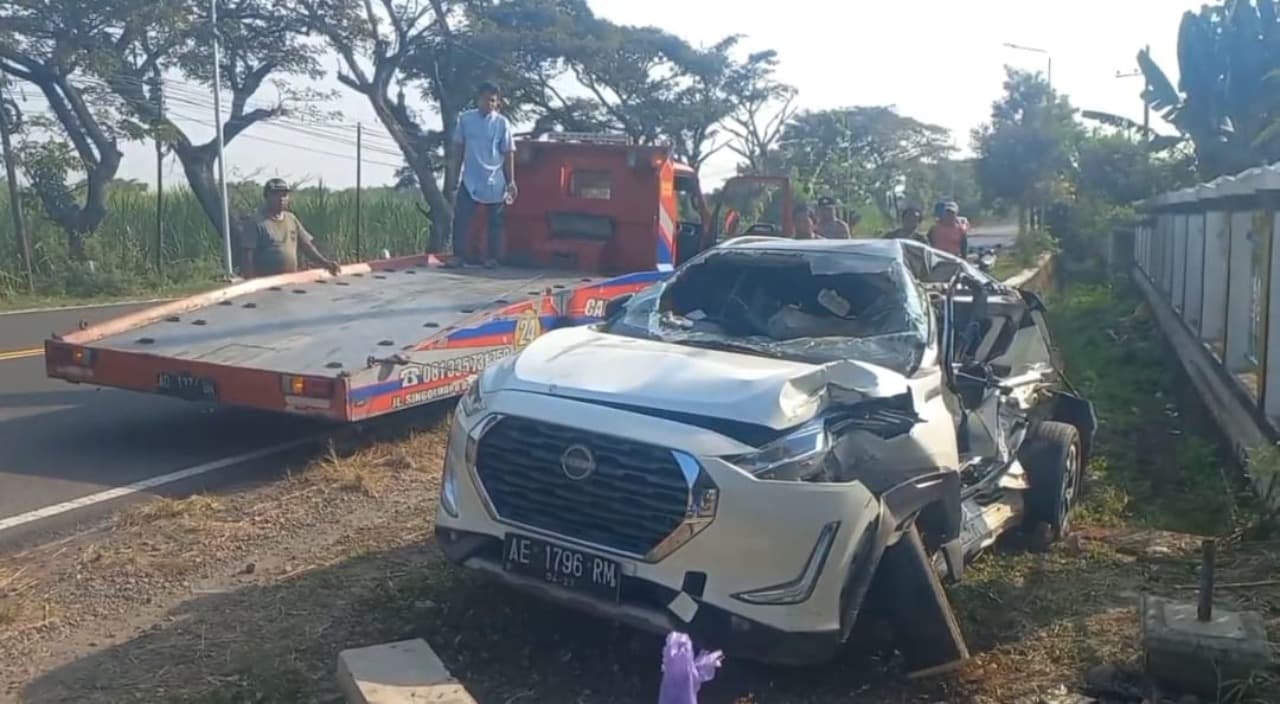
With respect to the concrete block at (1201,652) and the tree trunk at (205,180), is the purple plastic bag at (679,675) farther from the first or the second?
the tree trunk at (205,180)

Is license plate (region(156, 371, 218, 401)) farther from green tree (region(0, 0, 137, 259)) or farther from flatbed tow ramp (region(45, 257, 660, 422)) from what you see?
green tree (region(0, 0, 137, 259))

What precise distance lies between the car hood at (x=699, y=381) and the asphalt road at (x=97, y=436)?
3499mm

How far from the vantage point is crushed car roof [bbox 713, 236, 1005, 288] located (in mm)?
6195

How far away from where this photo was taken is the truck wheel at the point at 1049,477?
6809 millimetres

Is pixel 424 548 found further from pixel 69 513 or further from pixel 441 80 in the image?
pixel 441 80

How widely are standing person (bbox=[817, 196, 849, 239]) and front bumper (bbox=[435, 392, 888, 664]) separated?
8875 millimetres

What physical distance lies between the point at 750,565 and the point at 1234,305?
8.81 m

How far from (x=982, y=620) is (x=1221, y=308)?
8443 mm

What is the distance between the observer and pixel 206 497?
6.94 meters

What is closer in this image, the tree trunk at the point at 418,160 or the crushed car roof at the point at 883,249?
the crushed car roof at the point at 883,249

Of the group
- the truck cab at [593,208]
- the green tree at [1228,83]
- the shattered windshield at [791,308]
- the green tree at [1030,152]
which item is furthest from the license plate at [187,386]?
the green tree at [1030,152]

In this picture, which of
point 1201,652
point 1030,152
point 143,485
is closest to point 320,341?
point 143,485

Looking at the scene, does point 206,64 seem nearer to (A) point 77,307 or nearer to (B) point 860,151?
(A) point 77,307

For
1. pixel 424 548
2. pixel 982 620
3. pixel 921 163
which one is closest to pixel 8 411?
pixel 424 548
